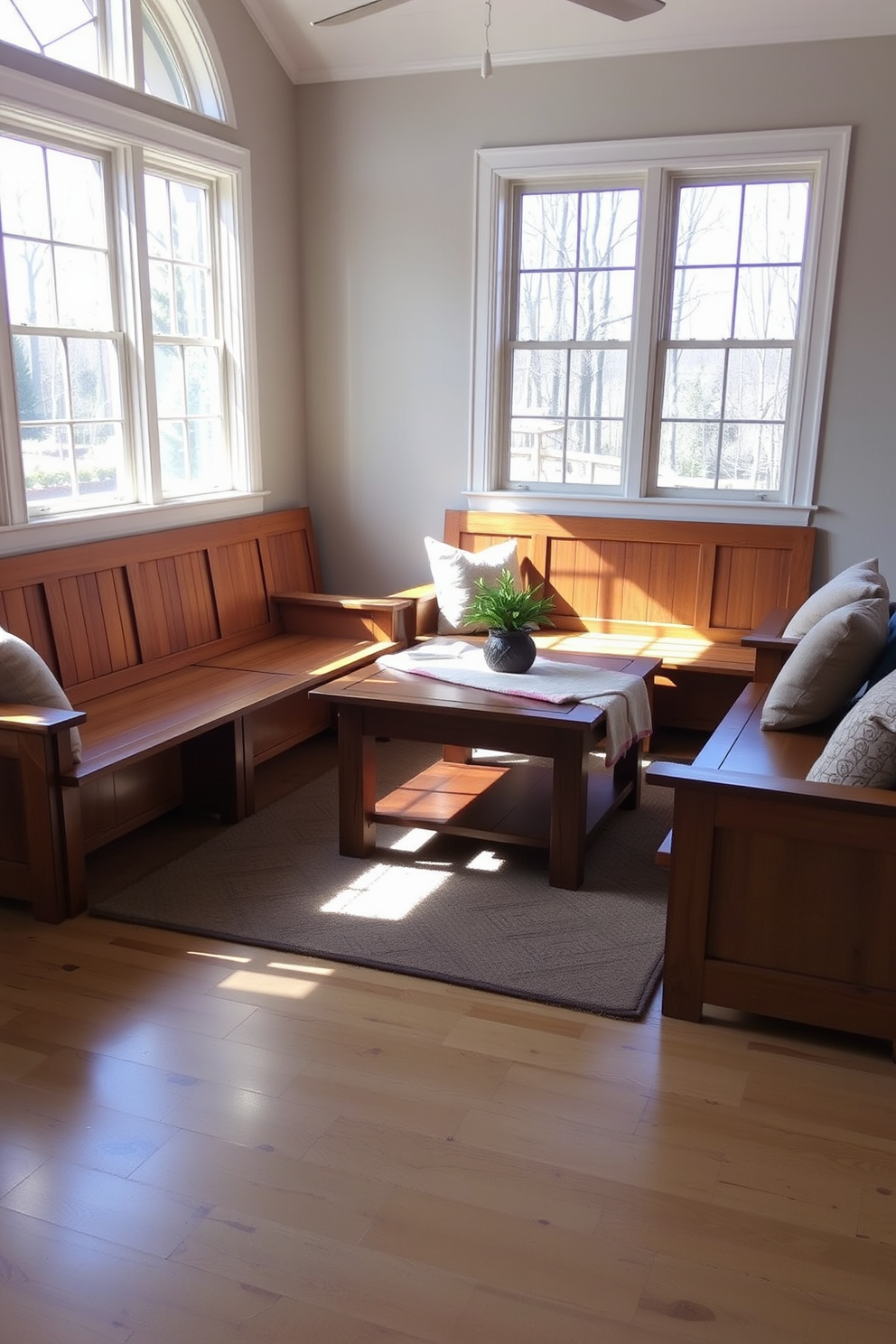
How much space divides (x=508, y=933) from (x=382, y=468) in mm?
3152

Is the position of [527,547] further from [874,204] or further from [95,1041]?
[95,1041]

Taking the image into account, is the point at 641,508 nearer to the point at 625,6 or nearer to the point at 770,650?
the point at 770,650

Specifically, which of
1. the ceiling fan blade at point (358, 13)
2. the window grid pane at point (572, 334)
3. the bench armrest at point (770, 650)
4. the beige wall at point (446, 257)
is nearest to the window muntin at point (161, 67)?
the beige wall at point (446, 257)

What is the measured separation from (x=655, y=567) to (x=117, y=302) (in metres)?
2.68

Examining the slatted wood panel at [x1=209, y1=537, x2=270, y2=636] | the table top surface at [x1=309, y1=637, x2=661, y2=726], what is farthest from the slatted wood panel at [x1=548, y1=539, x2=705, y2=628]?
the slatted wood panel at [x1=209, y1=537, x2=270, y2=636]

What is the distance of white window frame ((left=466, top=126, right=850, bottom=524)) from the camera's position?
15.7ft

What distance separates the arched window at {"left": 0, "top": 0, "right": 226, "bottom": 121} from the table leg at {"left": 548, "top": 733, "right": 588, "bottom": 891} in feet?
9.90

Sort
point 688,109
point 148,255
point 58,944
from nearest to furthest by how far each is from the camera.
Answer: point 58,944 < point 148,255 < point 688,109

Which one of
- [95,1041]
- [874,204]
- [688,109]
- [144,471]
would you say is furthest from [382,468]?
[95,1041]

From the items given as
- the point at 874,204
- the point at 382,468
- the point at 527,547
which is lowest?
the point at 527,547

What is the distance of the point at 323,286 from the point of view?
561 cm

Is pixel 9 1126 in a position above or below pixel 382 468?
below

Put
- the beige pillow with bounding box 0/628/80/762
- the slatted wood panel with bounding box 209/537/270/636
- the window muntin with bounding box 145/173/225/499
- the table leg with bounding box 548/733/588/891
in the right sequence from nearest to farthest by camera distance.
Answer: the beige pillow with bounding box 0/628/80/762 → the table leg with bounding box 548/733/588/891 → the window muntin with bounding box 145/173/225/499 → the slatted wood panel with bounding box 209/537/270/636

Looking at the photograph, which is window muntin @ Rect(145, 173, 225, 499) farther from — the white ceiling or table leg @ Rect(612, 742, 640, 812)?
table leg @ Rect(612, 742, 640, 812)
